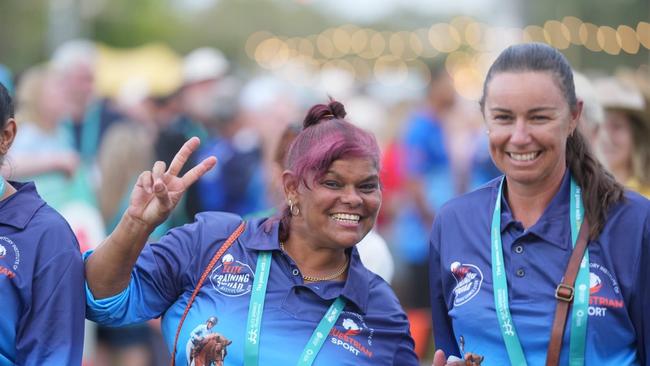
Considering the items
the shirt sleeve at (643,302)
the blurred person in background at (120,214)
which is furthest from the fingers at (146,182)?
the blurred person in background at (120,214)

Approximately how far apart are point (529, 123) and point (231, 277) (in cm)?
129

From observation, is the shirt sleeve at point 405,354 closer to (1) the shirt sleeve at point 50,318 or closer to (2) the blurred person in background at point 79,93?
(1) the shirt sleeve at point 50,318

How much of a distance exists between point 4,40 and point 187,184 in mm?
38813

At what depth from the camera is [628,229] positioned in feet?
14.4

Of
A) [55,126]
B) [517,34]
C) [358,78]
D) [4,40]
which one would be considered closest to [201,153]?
[55,126]

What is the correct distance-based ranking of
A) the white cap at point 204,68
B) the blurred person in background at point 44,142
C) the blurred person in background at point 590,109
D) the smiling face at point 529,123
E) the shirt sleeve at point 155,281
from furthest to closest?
1. the white cap at point 204,68
2. the blurred person in background at point 44,142
3. the blurred person in background at point 590,109
4. the shirt sleeve at point 155,281
5. the smiling face at point 529,123

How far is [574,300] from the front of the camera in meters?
4.30

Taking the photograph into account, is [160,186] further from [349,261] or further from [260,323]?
[349,261]

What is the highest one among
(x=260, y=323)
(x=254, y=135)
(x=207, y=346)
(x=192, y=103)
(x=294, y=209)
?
(x=192, y=103)

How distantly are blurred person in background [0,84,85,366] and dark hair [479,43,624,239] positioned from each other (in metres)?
1.73

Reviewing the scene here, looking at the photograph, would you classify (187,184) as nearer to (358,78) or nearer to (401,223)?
(401,223)

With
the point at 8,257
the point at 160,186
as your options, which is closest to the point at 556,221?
the point at 160,186

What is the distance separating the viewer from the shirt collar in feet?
14.1

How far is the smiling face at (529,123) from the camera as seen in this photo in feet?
14.6
